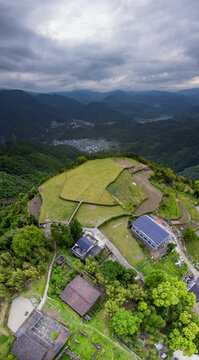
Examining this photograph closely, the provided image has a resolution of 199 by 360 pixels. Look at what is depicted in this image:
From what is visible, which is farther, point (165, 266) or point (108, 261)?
point (165, 266)

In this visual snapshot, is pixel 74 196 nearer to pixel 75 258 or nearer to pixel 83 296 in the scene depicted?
pixel 75 258

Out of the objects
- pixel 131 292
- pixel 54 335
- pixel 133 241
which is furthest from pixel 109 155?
pixel 54 335

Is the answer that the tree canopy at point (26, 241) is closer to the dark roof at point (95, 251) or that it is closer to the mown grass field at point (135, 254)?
the dark roof at point (95, 251)

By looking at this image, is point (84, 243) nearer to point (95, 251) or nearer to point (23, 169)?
point (95, 251)

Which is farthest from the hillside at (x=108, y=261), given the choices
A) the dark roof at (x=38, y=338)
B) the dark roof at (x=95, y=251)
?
the dark roof at (x=38, y=338)

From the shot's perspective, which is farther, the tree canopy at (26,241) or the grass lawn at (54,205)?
the grass lawn at (54,205)

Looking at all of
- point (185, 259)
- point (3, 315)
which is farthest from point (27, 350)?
point (185, 259)
